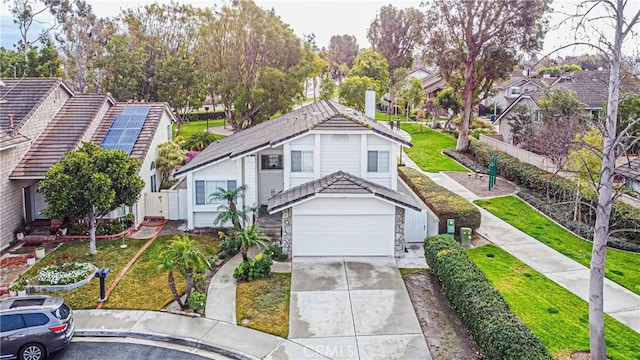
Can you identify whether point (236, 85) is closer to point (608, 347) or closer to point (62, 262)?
point (62, 262)

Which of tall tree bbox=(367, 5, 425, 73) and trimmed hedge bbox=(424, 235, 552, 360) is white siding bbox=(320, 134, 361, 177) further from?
tall tree bbox=(367, 5, 425, 73)

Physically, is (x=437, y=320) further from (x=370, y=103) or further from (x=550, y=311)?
(x=370, y=103)

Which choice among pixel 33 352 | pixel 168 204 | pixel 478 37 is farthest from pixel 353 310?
pixel 478 37

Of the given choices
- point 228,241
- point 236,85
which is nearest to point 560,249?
point 228,241

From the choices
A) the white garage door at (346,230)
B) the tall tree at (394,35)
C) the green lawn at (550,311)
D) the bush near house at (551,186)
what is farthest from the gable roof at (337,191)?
the tall tree at (394,35)

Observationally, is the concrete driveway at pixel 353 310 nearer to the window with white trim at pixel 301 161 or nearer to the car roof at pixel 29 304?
the window with white trim at pixel 301 161

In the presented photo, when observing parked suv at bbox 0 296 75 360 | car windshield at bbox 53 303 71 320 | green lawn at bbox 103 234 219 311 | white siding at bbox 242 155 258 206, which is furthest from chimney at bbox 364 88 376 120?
parked suv at bbox 0 296 75 360
